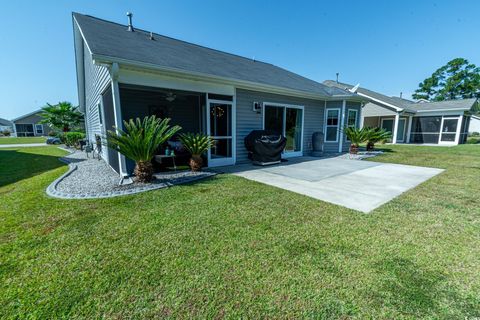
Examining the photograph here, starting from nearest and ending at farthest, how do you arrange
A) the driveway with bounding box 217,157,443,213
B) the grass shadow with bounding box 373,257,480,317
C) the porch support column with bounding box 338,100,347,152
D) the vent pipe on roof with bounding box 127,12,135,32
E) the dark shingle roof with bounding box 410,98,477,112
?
1. the grass shadow with bounding box 373,257,480,317
2. the driveway with bounding box 217,157,443,213
3. the vent pipe on roof with bounding box 127,12,135,32
4. the porch support column with bounding box 338,100,347,152
5. the dark shingle roof with bounding box 410,98,477,112

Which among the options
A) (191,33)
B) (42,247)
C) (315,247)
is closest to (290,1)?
(191,33)

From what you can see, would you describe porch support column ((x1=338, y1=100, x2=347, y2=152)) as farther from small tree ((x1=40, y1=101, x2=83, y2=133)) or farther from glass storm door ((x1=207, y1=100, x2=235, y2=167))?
small tree ((x1=40, y1=101, x2=83, y2=133))

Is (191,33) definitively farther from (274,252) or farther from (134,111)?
(274,252)

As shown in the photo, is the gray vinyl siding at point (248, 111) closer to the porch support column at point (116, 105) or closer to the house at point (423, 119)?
the porch support column at point (116, 105)

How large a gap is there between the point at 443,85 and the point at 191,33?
157ft

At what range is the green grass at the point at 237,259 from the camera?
5.40 feet

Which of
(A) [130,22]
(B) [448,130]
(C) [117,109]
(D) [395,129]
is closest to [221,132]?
(C) [117,109]

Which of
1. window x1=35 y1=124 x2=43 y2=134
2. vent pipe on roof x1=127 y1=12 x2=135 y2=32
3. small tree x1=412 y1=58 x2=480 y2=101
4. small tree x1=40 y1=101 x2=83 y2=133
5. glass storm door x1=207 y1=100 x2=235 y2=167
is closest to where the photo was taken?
glass storm door x1=207 y1=100 x2=235 y2=167

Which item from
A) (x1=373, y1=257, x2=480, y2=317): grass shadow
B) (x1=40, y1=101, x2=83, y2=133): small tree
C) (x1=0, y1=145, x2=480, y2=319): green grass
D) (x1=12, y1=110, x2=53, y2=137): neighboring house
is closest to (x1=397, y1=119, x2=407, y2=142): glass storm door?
(x1=0, y1=145, x2=480, y2=319): green grass

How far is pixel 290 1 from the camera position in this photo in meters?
10.8

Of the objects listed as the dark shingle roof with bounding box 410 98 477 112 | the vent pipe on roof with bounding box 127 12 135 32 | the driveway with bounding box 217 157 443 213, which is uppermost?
the vent pipe on roof with bounding box 127 12 135 32

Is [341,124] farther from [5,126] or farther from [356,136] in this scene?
[5,126]

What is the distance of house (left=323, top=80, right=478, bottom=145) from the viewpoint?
1650 cm

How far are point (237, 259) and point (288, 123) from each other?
786 cm
